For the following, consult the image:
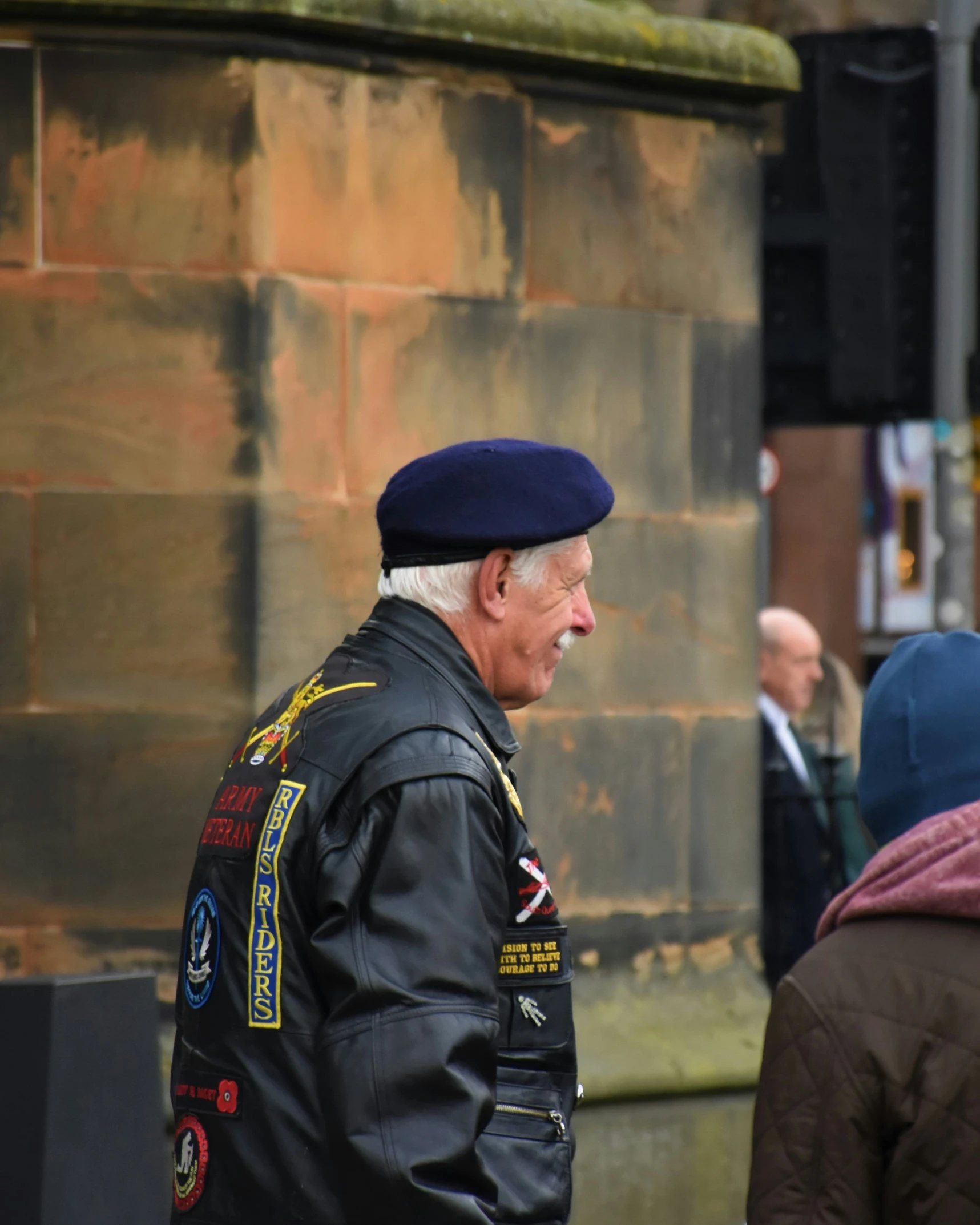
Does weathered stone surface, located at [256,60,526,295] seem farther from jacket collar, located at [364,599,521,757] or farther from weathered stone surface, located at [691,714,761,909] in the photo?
Result: jacket collar, located at [364,599,521,757]

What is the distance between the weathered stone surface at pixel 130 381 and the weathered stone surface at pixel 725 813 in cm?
152

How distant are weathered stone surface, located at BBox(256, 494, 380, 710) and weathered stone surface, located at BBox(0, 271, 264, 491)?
0.16 metres

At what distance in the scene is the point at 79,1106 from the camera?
3729 millimetres

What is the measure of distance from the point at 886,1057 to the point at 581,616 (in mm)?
680

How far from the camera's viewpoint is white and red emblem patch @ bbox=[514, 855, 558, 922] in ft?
7.55

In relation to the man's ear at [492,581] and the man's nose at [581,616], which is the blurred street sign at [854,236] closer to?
the man's nose at [581,616]

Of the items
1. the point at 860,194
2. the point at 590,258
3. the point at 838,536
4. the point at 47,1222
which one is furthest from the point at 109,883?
the point at 838,536

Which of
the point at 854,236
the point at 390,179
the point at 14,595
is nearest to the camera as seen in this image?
the point at 14,595

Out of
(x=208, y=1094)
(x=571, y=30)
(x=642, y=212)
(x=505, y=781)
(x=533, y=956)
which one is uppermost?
(x=571, y=30)

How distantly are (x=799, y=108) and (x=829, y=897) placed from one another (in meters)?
2.51

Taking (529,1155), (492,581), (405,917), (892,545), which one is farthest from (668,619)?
(892,545)

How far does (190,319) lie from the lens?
177 inches

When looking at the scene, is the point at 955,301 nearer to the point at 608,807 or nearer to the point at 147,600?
the point at 608,807

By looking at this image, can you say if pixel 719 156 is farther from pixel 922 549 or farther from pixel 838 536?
pixel 922 549
